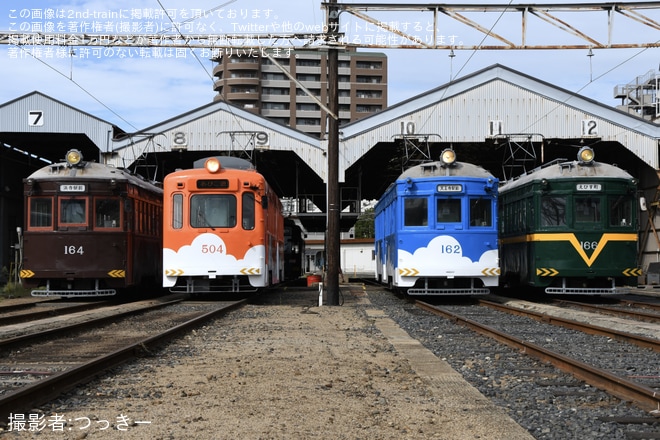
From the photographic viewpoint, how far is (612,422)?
5387 millimetres

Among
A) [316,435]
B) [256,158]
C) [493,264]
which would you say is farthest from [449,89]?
[316,435]

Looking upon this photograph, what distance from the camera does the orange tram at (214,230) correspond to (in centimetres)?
1741

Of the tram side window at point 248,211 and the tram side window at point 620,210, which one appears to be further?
the tram side window at point 620,210

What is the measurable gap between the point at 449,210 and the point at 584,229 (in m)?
3.23

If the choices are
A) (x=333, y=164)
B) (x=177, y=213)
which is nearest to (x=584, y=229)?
(x=333, y=164)

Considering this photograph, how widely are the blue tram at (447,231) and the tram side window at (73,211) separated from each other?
751 centimetres

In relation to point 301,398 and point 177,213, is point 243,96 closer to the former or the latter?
point 177,213

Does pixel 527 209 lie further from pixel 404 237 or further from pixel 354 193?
pixel 354 193

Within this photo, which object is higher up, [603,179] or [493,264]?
[603,179]

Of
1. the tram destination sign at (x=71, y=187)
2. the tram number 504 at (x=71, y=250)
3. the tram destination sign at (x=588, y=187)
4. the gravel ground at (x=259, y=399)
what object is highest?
the tram destination sign at (x=71, y=187)

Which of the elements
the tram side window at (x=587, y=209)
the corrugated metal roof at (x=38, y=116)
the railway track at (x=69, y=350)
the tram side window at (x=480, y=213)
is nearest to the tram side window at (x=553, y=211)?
the tram side window at (x=587, y=209)

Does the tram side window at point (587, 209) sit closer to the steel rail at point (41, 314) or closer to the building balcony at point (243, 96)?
the steel rail at point (41, 314)

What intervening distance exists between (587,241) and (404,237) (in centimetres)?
428

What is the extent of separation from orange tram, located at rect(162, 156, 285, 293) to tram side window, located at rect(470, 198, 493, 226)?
481 cm
